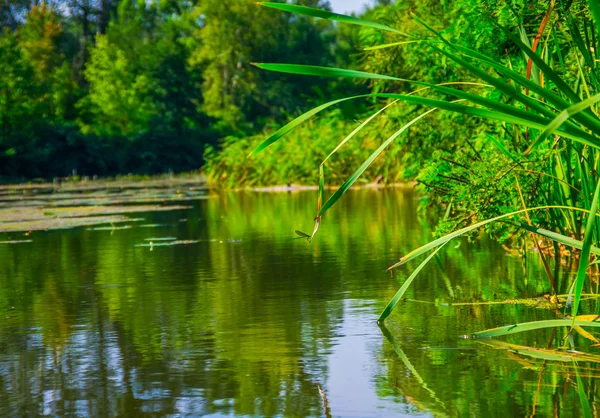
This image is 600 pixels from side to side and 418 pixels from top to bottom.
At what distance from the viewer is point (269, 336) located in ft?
22.8

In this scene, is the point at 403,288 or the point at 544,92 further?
the point at 403,288

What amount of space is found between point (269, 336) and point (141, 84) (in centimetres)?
5270

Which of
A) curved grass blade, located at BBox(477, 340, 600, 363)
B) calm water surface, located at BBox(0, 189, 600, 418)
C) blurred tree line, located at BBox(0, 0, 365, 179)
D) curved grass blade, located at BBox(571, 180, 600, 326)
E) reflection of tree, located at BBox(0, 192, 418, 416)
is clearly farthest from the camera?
blurred tree line, located at BBox(0, 0, 365, 179)

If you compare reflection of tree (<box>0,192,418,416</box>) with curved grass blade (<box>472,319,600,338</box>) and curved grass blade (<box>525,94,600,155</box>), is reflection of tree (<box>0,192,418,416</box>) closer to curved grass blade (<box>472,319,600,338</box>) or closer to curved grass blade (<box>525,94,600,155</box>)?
curved grass blade (<box>472,319,600,338</box>)

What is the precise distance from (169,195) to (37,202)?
365cm

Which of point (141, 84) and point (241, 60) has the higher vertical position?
point (241, 60)

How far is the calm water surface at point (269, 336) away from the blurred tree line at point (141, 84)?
1360 inches

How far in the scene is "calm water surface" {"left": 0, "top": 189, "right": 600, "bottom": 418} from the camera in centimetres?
520

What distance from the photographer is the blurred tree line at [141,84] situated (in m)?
47.4

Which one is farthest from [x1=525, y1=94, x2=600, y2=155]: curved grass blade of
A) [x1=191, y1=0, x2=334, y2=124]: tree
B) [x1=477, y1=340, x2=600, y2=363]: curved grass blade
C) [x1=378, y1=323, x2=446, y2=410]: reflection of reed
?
[x1=191, y1=0, x2=334, y2=124]: tree

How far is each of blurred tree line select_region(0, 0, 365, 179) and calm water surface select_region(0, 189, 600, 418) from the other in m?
34.5

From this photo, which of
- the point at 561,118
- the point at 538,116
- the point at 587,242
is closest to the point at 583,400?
the point at 587,242

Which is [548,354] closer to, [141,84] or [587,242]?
[587,242]

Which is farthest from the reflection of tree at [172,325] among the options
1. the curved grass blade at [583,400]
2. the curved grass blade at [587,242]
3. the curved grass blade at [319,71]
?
the curved grass blade at [319,71]
